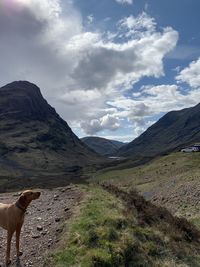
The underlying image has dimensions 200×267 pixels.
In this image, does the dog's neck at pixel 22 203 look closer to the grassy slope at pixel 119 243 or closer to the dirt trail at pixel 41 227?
the dirt trail at pixel 41 227

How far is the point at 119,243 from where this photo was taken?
47.3 feet

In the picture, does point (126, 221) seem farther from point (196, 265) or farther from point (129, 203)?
point (129, 203)

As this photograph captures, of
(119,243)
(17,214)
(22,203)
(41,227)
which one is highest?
(22,203)

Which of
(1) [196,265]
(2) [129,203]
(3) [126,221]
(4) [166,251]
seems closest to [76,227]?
(3) [126,221]

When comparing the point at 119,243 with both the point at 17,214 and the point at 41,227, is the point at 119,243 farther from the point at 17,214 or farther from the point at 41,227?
the point at 41,227

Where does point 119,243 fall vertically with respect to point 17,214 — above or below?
below

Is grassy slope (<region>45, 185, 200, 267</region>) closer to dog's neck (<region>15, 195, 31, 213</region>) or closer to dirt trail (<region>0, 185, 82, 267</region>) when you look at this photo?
dirt trail (<region>0, 185, 82, 267</region>)

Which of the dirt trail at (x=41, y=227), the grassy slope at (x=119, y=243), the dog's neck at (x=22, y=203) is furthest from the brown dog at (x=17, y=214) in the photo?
the grassy slope at (x=119, y=243)

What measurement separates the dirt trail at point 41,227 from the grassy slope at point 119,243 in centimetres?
72

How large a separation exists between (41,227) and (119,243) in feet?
14.4

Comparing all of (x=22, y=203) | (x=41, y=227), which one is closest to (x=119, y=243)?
(x=22, y=203)

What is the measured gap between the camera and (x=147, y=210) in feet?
67.9

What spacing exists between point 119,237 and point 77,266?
3024 mm

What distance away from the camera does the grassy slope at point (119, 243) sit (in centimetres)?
1320
